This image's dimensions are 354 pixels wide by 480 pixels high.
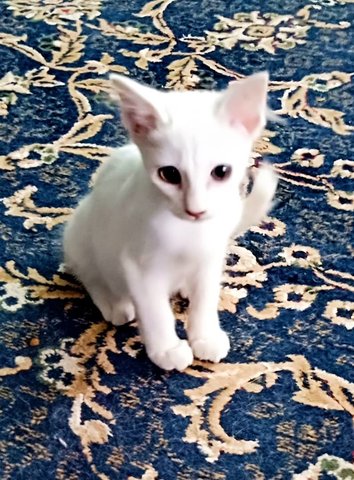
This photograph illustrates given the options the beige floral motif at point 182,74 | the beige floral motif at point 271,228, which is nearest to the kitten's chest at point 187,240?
the beige floral motif at point 271,228

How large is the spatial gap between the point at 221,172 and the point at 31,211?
1.95 feet

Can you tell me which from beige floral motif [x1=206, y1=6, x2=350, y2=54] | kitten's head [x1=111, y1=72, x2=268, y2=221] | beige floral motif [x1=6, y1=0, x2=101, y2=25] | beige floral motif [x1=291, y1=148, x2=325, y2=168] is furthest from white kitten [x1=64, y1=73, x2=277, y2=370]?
beige floral motif [x1=6, y1=0, x2=101, y2=25]

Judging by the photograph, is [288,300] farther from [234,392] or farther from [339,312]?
[234,392]

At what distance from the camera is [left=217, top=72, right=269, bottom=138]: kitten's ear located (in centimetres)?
99

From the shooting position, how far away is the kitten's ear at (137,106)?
3.26 feet

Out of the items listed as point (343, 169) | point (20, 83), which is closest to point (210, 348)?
point (343, 169)

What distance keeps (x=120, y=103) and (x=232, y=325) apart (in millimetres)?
433

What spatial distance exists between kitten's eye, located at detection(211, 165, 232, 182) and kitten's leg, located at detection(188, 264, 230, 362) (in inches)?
8.1

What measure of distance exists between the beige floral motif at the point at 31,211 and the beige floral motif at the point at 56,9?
0.78 metres

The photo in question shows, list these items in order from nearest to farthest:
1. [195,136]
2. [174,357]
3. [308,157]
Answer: [195,136], [174,357], [308,157]

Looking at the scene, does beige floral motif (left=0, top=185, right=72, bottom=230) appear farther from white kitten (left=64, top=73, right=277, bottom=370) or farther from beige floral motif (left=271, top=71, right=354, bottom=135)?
beige floral motif (left=271, top=71, right=354, bottom=135)

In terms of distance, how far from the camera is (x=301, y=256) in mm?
1422

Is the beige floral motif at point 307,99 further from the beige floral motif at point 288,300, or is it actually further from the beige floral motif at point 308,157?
the beige floral motif at point 288,300

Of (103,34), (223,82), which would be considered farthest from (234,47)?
(103,34)
